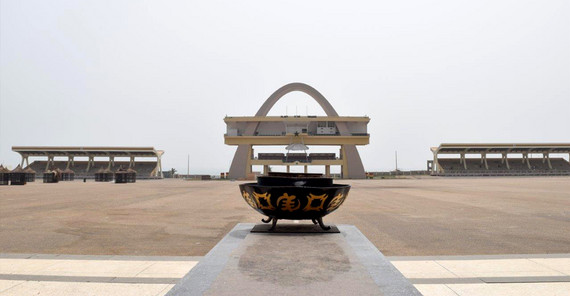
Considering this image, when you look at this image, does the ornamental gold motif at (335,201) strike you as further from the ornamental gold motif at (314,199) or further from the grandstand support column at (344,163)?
the grandstand support column at (344,163)

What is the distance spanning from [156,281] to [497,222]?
9592 mm

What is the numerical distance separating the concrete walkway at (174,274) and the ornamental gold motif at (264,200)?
145 cm

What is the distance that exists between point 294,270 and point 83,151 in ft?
265

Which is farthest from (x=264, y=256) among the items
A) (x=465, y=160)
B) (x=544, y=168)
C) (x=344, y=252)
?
(x=544, y=168)

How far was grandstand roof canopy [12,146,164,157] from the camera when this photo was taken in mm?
A: 70812

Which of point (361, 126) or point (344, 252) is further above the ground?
point (361, 126)

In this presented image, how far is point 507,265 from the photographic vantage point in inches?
200

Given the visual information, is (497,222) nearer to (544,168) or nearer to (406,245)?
(406,245)

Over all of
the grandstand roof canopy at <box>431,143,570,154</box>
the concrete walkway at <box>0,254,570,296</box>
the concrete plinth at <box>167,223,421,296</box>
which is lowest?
the concrete walkway at <box>0,254,570,296</box>

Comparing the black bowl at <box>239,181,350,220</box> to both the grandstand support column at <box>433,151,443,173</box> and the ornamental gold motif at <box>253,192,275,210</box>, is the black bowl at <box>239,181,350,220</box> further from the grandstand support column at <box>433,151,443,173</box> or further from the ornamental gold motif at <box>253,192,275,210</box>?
the grandstand support column at <box>433,151,443,173</box>

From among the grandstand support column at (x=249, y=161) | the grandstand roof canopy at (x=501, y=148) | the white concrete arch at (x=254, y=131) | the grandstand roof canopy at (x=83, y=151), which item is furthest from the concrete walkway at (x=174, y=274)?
the grandstand roof canopy at (x=501, y=148)

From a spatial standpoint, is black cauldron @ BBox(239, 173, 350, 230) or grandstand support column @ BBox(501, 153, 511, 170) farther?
grandstand support column @ BBox(501, 153, 511, 170)

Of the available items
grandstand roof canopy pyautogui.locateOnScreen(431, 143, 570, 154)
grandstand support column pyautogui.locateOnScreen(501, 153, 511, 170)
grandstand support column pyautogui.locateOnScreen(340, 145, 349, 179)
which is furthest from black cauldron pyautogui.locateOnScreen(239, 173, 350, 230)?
grandstand support column pyautogui.locateOnScreen(501, 153, 511, 170)

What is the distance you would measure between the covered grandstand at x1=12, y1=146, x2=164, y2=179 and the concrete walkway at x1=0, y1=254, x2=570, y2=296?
6711 centimetres
